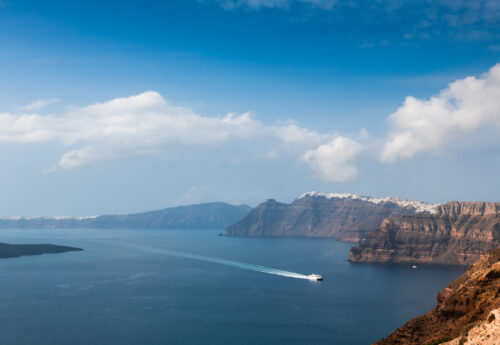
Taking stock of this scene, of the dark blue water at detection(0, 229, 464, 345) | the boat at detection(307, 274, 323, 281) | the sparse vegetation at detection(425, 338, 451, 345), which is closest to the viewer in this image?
the sparse vegetation at detection(425, 338, 451, 345)

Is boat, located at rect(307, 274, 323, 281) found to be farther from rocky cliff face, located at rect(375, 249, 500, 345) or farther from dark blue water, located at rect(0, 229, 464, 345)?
rocky cliff face, located at rect(375, 249, 500, 345)

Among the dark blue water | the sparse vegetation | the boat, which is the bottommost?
the dark blue water

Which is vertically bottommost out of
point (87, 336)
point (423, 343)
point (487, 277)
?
point (87, 336)

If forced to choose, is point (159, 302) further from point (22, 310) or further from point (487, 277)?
point (487, 277)

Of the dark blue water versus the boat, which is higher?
the boat

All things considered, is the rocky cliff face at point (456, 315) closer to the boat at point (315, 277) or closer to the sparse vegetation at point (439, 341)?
the sparse vegetation at point (439, 341)

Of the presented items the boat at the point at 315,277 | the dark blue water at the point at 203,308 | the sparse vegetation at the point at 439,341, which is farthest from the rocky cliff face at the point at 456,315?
the boat at the point at 315,277

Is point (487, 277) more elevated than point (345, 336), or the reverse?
point (487, 277)

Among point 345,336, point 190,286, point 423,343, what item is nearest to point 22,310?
point 190,286

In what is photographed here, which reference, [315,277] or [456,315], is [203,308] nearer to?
[315,277]

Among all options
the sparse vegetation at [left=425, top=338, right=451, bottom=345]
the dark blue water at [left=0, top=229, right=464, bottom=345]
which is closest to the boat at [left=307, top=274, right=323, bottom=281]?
the dark blue water at [left=0, top=229, right=464, bottom=345]

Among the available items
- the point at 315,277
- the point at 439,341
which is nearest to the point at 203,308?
the point at 315,277
